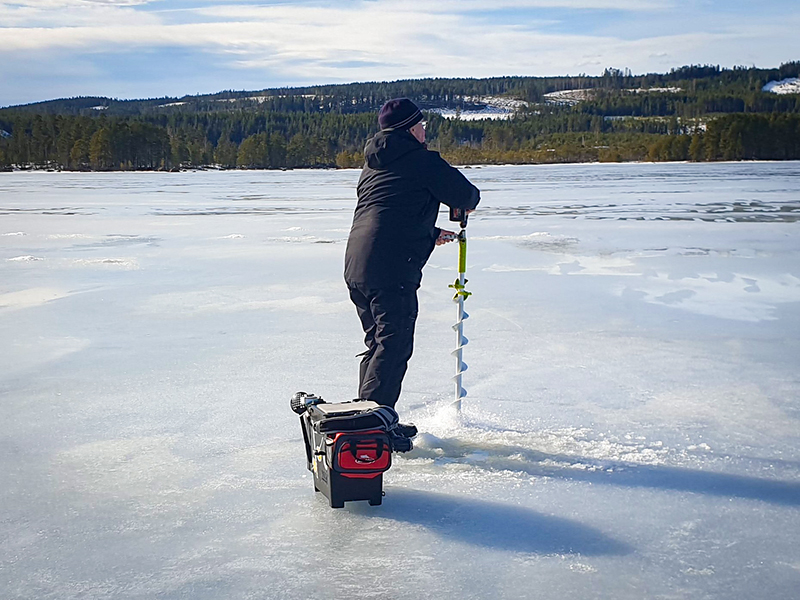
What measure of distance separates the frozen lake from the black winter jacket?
86cm

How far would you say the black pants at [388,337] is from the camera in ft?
11.6

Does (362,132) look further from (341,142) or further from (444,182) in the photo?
(444,182)

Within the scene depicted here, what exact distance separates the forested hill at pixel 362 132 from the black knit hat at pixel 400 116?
55.7 metres

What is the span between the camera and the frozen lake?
2.64m

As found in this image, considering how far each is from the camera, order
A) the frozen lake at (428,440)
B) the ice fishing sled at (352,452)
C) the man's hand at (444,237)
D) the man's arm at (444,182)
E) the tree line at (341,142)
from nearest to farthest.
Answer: the frozen lake at (428,440) → the ice fishing sled at (352,452) → the man's arm at (444,182) → the man's hand at (444,237) → the tree line at (341,142)

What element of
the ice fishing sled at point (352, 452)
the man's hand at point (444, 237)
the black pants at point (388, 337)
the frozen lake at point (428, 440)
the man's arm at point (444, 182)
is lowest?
the frozen lake at point (428, 440)

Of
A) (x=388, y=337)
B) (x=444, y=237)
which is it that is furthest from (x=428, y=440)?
(x=444, y=237)

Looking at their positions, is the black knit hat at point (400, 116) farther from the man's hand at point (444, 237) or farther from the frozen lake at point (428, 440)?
the frozen lake at point (428, 440)

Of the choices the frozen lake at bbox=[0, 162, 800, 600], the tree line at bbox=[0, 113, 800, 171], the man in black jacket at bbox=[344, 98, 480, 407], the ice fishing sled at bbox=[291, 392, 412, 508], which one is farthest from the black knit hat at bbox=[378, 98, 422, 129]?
the tree line at bbox=[0, 113, 800, 171]

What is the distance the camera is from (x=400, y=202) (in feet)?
11.6

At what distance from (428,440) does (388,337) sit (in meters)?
0.57

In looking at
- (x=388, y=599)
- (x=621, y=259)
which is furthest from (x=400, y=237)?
(x=621, y=259)

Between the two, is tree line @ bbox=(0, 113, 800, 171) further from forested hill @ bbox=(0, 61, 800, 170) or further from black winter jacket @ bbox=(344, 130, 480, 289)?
black winter jacket @ bbox=(344, 130, 480, 289)

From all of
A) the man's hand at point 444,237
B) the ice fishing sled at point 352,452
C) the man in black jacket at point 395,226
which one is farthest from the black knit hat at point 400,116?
the ice fishing sled at point 352,452
